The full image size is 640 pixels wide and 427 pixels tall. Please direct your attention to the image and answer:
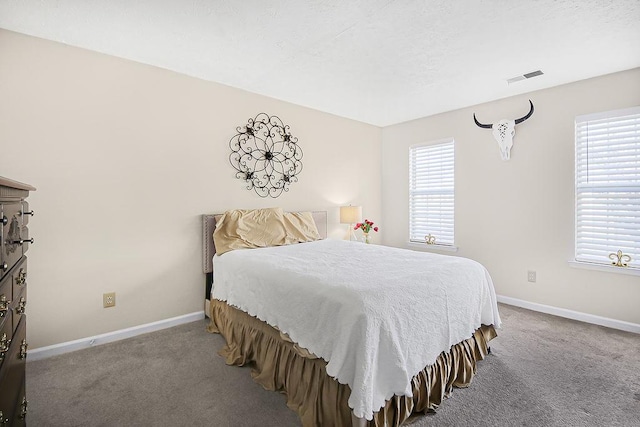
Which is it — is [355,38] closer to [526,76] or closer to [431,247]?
[526,76]

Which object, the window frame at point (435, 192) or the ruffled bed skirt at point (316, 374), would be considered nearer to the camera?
the ruffled bed skirt at point (316, 374)

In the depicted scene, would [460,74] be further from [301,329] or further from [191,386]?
[191,386]

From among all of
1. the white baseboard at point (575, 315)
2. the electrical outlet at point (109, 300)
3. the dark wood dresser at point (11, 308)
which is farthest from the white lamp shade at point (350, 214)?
the dark wood dresser at point (11, 308)

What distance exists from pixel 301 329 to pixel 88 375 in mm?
1612

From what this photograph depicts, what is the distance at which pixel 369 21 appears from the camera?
6.98ft

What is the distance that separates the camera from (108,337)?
264 centimetres

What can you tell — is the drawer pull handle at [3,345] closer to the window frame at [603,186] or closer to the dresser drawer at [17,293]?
the dresser drawer at [17,293]

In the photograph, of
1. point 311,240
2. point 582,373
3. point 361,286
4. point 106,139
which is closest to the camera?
point 361,286

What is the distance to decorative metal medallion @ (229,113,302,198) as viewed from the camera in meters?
3.45

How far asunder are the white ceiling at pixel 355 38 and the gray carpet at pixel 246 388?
8.03 feet

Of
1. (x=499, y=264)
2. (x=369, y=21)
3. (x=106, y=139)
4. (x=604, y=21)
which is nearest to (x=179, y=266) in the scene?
(x=106, y=139)

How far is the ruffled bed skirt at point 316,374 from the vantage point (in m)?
1.57

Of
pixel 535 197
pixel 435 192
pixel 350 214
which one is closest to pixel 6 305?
pixel 350 214

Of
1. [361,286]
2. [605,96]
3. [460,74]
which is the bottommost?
A: [361,286]
